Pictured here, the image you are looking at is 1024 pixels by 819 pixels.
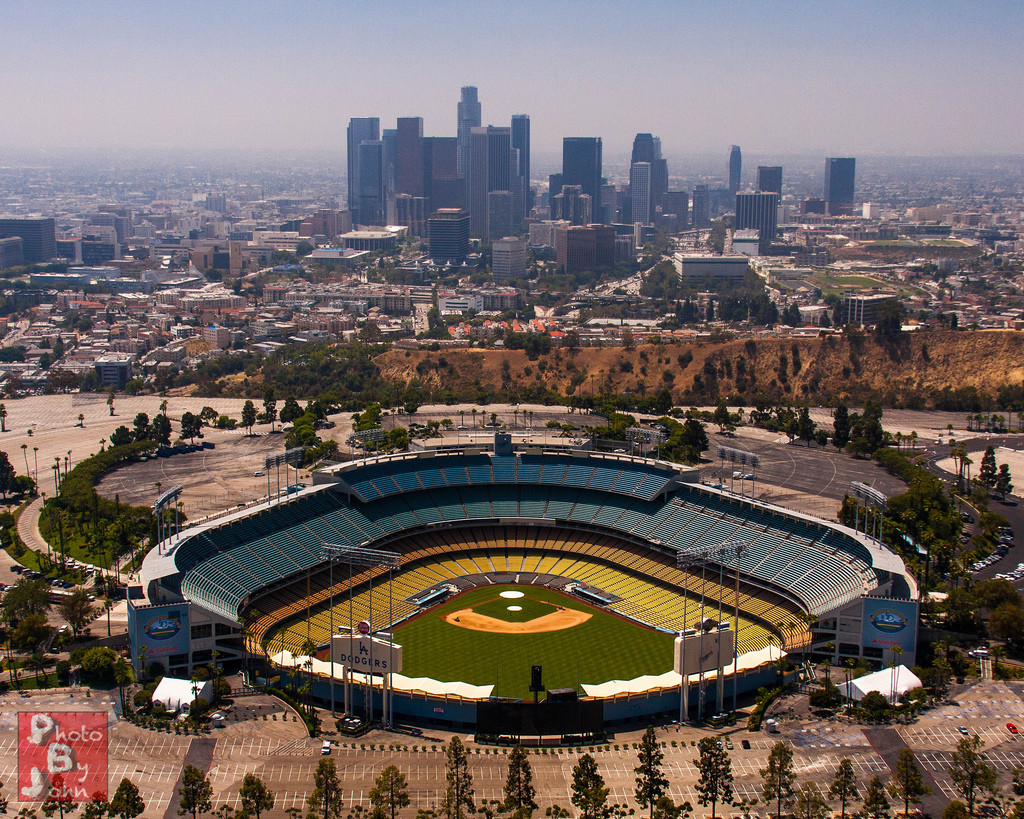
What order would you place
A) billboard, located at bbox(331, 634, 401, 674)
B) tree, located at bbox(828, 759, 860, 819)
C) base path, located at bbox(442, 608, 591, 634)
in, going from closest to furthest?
tree, located at bbox(828, 759, 860, 819) → billboard, located at bbox(331, 634, 401, 674) → base path, located at bbox(442, 608, 591, 634)

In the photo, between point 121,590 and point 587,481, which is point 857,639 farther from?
point 121,590

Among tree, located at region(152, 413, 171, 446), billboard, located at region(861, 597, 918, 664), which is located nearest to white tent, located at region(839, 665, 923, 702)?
billboard, located at region(861, 597, 918, 664)

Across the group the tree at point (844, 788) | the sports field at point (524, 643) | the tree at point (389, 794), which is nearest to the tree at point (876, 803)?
the tree at point (844, 788)

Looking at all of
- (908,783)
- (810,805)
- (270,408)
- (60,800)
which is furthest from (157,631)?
(270,408)

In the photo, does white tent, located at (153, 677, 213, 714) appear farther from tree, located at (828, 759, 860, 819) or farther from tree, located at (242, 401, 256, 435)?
tree, located at (242, 401, 256, 435)

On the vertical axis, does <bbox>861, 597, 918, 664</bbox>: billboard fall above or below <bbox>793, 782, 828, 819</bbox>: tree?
above

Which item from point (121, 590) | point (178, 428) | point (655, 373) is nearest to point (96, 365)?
point (178, 428)

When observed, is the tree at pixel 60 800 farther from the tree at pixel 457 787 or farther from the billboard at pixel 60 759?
the tree at pixel 457 787
